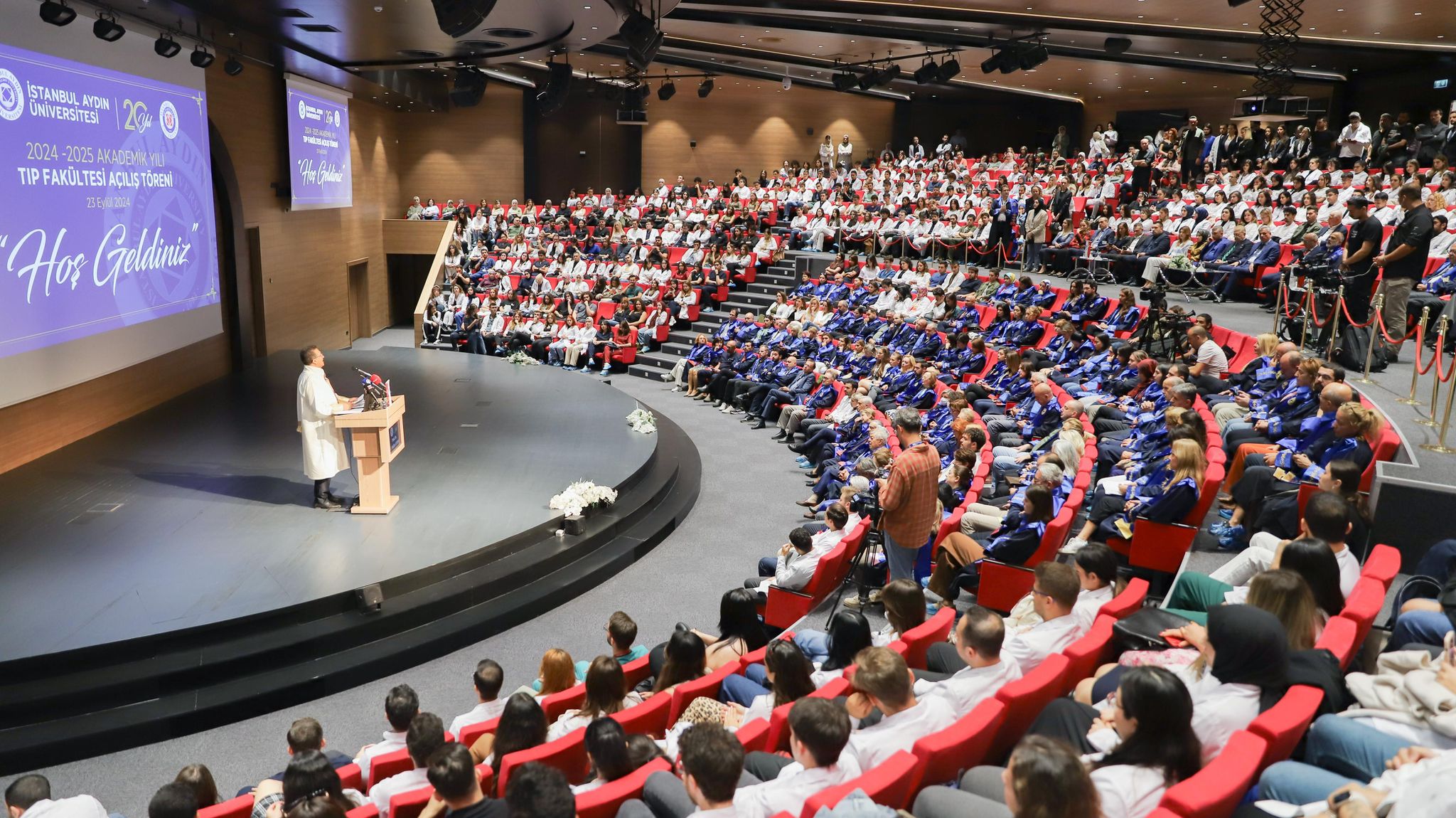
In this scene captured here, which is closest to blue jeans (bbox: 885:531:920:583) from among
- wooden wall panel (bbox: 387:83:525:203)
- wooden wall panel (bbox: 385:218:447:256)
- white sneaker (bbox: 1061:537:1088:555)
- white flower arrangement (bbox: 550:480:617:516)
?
white sneaker (bbox: 1061:537:1088:555)

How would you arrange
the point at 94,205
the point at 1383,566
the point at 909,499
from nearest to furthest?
the point at 1383,566 → the point at 909,499 → the point at 94,205

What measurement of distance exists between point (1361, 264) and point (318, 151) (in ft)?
44.6

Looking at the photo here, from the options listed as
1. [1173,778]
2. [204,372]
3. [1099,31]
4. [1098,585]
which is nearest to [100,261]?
[204,372]

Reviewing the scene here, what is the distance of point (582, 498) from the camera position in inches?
274

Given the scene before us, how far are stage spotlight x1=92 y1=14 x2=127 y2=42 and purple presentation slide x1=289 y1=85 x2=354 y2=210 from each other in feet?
16.9

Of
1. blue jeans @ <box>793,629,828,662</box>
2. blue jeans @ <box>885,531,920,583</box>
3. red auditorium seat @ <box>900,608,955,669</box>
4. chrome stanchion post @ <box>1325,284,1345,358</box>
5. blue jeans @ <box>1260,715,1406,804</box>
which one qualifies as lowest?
blue jeans @ <box>793,629,828,662</box>

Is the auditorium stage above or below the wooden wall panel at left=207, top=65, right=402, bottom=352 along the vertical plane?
below

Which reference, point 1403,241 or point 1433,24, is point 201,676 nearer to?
point 1403,241

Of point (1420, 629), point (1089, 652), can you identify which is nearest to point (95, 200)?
point (1089, 652)

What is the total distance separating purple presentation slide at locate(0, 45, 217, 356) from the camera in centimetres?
690

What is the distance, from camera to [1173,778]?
2.33 metres

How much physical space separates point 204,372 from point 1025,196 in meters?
12.3

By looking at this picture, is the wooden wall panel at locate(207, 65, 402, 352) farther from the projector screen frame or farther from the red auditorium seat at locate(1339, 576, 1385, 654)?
the red auditorium seat at locate(1339, 576, 1385, 654)

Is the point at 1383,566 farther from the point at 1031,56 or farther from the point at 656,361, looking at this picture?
the point at 1031,56
